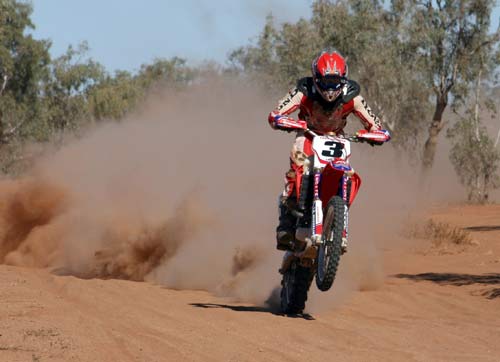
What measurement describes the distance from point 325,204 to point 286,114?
1.02 metres

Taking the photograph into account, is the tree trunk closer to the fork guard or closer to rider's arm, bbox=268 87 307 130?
rider's arm, bbox=268 87 307 130

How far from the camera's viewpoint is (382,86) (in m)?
49.2

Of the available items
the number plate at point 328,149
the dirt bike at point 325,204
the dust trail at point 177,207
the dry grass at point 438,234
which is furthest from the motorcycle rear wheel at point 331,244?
the dry grass at point 438,234

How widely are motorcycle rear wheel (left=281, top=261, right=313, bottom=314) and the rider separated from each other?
382mm

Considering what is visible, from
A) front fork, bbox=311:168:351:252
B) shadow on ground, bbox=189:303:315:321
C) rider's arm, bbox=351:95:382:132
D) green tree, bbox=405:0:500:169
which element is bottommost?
shadow on ground, bbox=189:303:315:321

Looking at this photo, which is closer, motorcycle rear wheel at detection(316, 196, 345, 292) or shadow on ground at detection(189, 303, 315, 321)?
motorcycle rear wheel at detection(316, 196, 345, 292)

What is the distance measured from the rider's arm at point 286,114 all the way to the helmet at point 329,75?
0.96ft

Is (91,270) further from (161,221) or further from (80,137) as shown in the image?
(80,137)

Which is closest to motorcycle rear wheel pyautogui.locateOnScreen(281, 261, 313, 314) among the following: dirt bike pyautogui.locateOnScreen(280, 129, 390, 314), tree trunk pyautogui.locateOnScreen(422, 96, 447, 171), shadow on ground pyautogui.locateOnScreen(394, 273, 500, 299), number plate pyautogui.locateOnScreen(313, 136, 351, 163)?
dirt bike pyautogui.locateOnScreen(280, 129, 390, 314)

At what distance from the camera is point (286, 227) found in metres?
10.0

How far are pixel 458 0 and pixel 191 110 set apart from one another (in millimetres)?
23170

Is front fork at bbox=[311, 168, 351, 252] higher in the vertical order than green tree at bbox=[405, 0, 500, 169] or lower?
lower

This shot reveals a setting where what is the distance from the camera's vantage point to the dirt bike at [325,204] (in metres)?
9.20

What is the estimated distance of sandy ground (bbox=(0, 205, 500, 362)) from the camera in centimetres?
754
